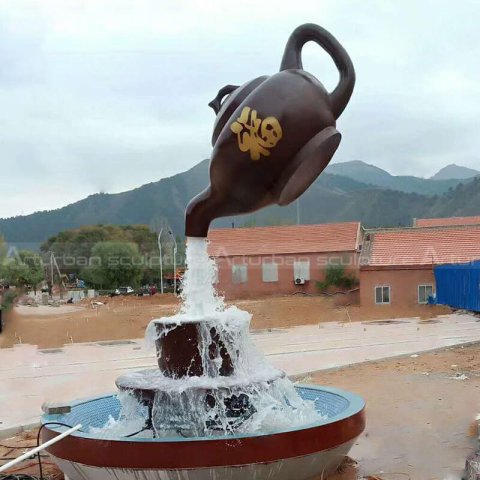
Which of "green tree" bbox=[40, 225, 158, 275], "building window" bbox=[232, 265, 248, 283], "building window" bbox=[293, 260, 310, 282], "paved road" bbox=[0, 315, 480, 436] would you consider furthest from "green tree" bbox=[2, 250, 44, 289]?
"paved road" bbox=[0, 315, 480, 436]

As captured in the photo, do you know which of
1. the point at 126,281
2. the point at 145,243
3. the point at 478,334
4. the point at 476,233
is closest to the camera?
the point at 478,334

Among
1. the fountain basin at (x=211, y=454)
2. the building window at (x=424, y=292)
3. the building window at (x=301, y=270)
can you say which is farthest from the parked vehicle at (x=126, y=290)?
the fountain basin at (x=211, y=454)

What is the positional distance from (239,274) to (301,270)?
2.86 meters

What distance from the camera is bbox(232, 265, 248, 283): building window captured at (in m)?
31.1

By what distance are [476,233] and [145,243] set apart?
132 ft

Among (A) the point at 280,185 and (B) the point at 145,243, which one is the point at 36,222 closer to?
(B) the point at 145,243

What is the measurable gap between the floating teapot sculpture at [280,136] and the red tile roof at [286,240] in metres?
24.2

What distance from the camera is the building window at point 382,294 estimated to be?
82.6 ft

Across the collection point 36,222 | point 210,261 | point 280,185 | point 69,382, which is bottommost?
point 69,382

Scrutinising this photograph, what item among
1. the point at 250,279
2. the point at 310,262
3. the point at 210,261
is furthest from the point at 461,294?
the point at 210,261

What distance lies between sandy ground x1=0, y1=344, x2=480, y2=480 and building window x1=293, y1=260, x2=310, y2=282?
1750 centimetres

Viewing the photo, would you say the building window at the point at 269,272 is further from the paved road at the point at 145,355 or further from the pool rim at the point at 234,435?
the pool rim at the point at 234,435

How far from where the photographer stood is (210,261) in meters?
6.47

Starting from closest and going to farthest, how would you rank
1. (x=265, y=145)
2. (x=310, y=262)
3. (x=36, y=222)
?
(x=265, y=145) → (x=310, y=262) → (x=36, y=222)
